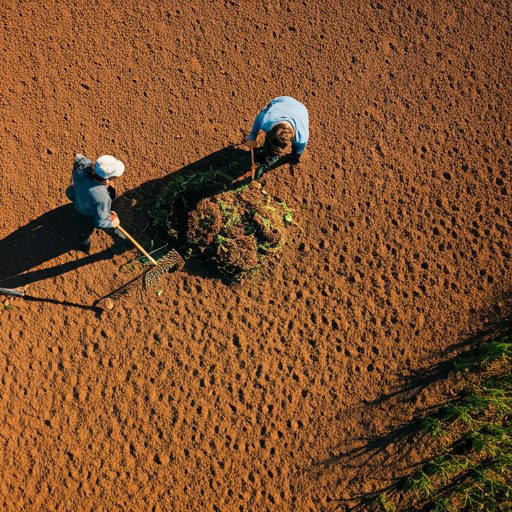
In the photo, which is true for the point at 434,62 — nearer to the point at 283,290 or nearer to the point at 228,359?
the point at 283,290

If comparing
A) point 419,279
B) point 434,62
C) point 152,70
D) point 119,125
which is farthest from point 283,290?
point 434,62

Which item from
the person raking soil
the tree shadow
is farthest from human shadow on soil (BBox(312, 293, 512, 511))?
the person raking soil

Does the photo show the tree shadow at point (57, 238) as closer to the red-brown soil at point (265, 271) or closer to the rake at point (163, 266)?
the red-brown soil at point (265, 271)

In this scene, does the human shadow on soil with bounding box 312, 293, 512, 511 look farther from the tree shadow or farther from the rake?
the rake

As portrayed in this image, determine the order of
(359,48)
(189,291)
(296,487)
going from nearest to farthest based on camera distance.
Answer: (296,487), (189,291), (359,48)

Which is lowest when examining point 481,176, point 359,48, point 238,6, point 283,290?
point 283,290

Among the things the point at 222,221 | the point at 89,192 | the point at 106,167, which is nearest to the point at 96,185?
the point at 89,192
